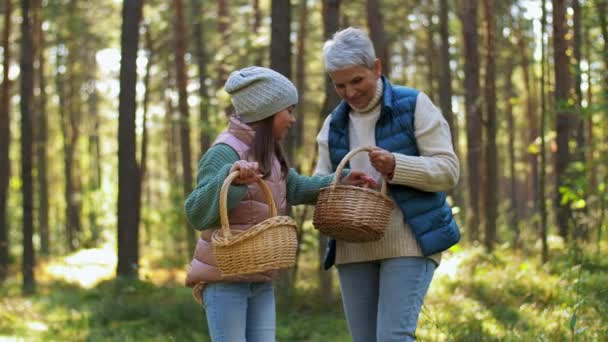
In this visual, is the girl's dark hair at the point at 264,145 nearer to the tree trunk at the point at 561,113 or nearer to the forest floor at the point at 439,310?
the forest floor at the point at 439,310

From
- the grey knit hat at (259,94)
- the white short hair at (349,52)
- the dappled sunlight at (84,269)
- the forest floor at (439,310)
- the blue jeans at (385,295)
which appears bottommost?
the dappled sunlight at (84,269)

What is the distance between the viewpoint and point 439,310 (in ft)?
26.7

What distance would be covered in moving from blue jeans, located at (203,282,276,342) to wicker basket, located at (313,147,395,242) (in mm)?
434

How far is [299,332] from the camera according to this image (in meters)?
8.39

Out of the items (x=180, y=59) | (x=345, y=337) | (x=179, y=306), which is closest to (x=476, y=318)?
(x=345, y=337)

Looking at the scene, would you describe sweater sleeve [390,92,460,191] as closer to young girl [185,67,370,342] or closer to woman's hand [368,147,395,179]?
woman's hand [368,147,395,179]

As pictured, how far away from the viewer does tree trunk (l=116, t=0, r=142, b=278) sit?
12625mm

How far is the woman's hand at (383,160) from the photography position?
404 cm

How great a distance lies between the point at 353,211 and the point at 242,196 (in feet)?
1.92

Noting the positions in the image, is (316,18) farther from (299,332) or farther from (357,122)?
(357,122)

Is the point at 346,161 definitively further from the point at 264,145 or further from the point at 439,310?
the point at 439,310

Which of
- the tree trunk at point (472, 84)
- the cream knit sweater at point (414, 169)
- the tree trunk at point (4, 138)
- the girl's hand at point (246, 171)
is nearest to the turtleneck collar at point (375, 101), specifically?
the cream knit sweater at point (414, 169)

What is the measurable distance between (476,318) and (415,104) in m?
3.99

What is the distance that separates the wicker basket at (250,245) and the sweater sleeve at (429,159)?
2.23ft
